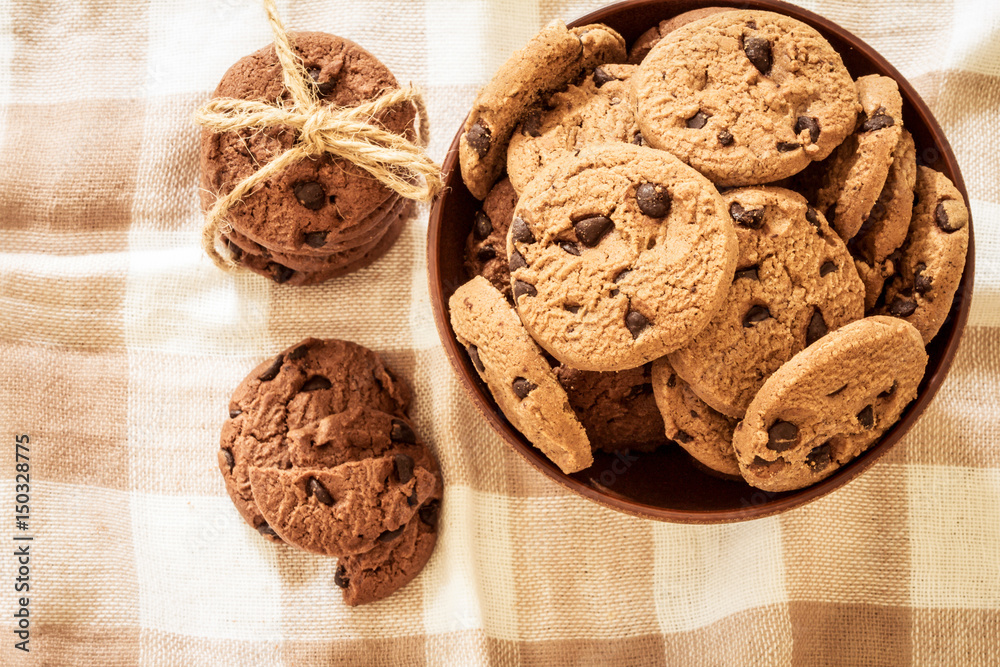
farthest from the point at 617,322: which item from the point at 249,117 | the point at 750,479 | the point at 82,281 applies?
the point at 82,281

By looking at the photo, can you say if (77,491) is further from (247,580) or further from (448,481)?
(448,481)

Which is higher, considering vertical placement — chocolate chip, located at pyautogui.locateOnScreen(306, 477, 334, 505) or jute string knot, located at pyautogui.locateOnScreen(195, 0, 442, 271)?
jute string knot, located at pyautogui.locateOnScreen(195, 0, 442, 271)

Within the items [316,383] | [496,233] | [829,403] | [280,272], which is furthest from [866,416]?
[280,272]

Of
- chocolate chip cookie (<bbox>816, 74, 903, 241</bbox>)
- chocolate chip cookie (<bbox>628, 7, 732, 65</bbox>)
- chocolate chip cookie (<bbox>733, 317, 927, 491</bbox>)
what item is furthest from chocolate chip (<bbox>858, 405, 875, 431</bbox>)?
chocolate chip cookie (<bbox>628, 7, 732, 65</bbox>)

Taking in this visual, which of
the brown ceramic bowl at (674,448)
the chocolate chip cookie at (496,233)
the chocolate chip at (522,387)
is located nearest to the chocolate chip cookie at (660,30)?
the brown ceramic bowl at (674,448)

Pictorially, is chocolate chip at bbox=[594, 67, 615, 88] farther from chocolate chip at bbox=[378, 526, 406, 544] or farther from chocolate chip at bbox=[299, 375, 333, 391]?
chocolate chip at bbox=[378, 526, 406, 544]

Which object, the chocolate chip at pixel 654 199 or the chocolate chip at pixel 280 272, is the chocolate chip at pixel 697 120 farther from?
the chocolate chip at pixel 280 272

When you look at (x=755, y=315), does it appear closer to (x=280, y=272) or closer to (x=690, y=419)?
(x=690, y=419)
